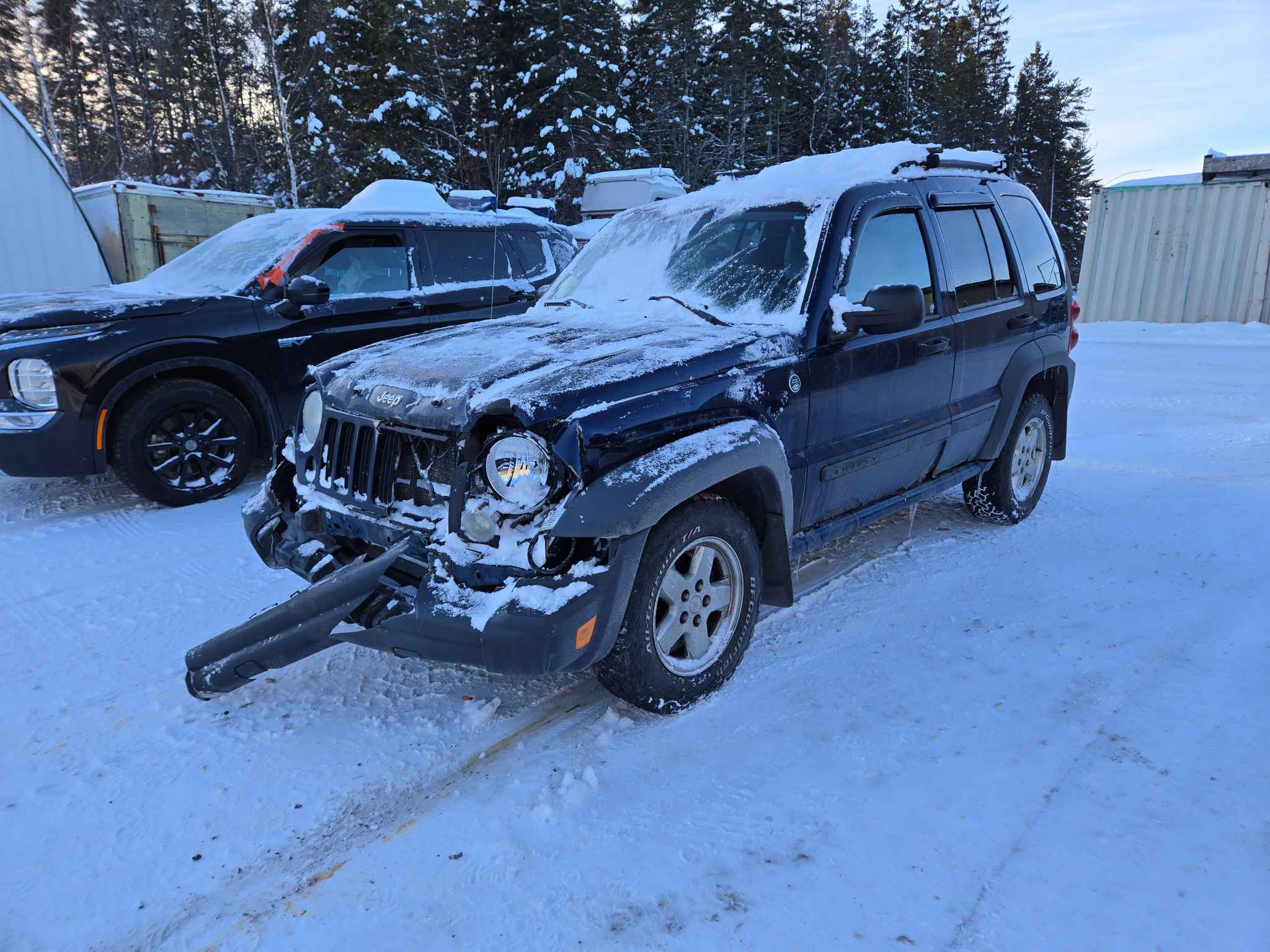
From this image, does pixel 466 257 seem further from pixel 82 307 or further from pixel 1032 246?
pixel 1032 246

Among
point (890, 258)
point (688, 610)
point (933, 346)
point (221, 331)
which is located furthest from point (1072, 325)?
point (221, 331)

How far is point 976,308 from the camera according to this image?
4.28 meters

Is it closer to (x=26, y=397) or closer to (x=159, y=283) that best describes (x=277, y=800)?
(x=26, y=397)

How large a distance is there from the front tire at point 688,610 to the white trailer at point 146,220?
1310 centimetres

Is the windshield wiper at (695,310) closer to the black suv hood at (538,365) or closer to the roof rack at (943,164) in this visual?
the black suv hood at (538,365)

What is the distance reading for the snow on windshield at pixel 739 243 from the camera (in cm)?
353

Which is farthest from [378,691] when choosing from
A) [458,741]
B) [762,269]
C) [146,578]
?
[762,269]

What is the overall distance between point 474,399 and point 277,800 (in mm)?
1382

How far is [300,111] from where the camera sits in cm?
2778

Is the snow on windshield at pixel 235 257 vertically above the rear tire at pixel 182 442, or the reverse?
the snow on windshield at pixel 235 257

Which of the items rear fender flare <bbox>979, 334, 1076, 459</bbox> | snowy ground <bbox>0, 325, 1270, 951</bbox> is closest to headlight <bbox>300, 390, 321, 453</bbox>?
snowy ground <bbox>0, 325, 1270, 951</bbox>

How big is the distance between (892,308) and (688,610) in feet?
4.77

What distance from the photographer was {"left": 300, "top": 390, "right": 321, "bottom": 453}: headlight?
3.33 m

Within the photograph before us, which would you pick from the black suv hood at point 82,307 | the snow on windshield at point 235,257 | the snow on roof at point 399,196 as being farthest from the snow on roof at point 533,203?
the black suv hood at point 82,307
